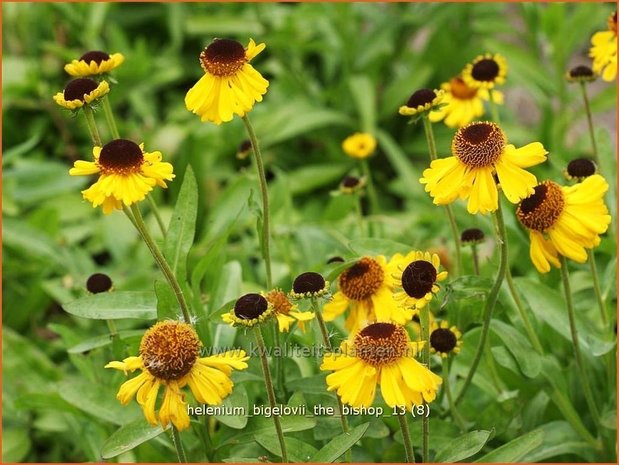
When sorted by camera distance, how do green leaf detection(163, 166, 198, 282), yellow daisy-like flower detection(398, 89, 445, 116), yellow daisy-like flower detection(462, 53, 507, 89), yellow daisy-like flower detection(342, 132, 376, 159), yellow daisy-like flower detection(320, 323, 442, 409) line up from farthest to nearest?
yellow daisy-like flower detection(342, 132, 376, 159)
yellow daisy-like flower detection(462, 53, 507, 89)
green leaf detection(163, 166, 198, 282)
yellow daisy-like flower detection(398, 89, 445, 116)
yellow daisy-like flower detection(320, 323, 442, 409)

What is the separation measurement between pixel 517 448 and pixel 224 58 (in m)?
0.65

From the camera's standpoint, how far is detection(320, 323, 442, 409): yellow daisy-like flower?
111cm

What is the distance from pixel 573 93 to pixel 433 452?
182cm

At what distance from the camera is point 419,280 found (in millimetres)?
1124

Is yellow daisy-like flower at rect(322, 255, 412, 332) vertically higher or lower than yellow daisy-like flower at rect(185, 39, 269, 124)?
lower

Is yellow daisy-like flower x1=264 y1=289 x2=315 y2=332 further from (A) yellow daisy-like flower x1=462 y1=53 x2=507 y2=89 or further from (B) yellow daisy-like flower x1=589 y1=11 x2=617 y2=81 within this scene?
(B) yellow daisy-like flower x1=589 y1=11 x2=617 y2=81

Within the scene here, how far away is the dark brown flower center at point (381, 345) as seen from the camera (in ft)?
3.71

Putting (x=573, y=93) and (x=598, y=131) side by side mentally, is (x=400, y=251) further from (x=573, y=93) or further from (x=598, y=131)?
(x=573, y=93)

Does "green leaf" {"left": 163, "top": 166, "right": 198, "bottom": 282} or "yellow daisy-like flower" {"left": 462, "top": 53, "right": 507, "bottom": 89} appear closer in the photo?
"green leaf" {"left": 163, "top": 166, "right": 198, "bottom": 282}

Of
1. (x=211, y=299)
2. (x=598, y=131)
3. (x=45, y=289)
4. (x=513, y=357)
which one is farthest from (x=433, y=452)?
(x=45, y=289)

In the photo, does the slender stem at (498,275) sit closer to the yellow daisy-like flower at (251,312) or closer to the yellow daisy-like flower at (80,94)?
the yellow daisy-like flower at (251,312)

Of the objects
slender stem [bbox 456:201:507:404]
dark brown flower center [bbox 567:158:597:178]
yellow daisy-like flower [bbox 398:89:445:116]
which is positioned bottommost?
slender stem [bbox 456:201:507:404]

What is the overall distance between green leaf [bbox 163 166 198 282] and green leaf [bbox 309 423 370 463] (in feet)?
1.21

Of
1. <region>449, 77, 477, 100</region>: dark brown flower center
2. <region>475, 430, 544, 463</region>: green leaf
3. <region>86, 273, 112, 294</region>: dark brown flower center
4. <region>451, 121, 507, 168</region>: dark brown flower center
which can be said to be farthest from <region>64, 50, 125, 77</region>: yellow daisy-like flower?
<region>475, 430, 544, 463</region>: green leaf
